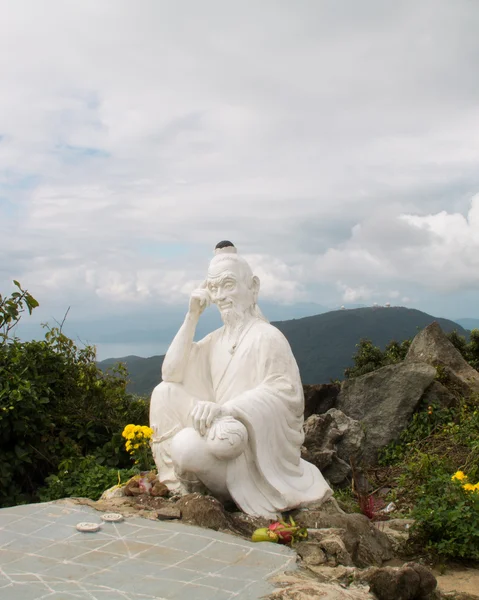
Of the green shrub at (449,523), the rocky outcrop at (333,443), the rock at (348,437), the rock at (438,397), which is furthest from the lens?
the rock at (438,397)

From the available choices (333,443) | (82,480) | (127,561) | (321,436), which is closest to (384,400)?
(333,443)

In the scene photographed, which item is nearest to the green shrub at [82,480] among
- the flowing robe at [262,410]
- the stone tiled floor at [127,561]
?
the flowing robe at [262,410]

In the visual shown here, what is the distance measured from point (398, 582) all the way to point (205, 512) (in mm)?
1419

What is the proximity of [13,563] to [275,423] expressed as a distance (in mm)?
2087

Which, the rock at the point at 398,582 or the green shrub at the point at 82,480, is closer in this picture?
the rock at the point at 398,582

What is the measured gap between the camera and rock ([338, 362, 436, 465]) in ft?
29.2

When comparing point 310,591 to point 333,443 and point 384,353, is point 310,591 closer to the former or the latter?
point 333,443

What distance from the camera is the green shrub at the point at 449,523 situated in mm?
5277

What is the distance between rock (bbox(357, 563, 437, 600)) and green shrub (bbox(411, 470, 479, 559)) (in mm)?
1322

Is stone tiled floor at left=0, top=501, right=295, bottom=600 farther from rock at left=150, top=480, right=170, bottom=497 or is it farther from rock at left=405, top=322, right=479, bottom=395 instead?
rock at left=405, top=322, right=479, bottom=395

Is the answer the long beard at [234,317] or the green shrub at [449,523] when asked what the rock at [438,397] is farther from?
the long beard at [234,317]

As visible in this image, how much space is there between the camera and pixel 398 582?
3920mm

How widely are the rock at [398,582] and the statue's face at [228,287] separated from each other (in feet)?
8.11

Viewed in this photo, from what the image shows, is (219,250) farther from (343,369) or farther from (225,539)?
(343,369)
